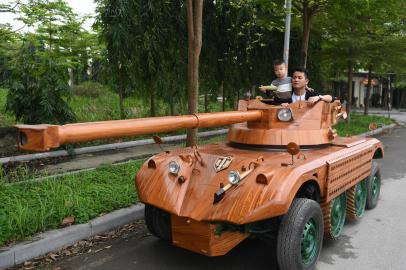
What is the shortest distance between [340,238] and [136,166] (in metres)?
3.78

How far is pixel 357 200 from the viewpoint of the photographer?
5.85m

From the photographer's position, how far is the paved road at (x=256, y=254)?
442cm

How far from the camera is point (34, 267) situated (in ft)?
14.1

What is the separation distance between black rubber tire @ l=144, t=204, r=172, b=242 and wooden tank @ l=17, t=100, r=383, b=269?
0.4 inches

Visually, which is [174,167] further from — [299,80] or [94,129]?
[299,80]

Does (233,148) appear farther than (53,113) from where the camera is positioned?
No

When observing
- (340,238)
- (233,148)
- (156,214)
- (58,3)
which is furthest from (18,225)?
(58,3)

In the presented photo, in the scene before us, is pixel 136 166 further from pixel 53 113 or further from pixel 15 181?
pixel 53 113

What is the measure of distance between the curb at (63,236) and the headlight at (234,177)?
2.07 m

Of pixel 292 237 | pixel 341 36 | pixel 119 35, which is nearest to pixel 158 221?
pixel 292 237

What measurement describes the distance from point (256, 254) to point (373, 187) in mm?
2559

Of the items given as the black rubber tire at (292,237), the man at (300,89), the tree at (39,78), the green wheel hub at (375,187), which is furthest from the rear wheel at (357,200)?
the tree at (39,78)

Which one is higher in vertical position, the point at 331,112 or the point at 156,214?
the point at 331,112

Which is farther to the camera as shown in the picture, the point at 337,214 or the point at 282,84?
the point at 282,84
